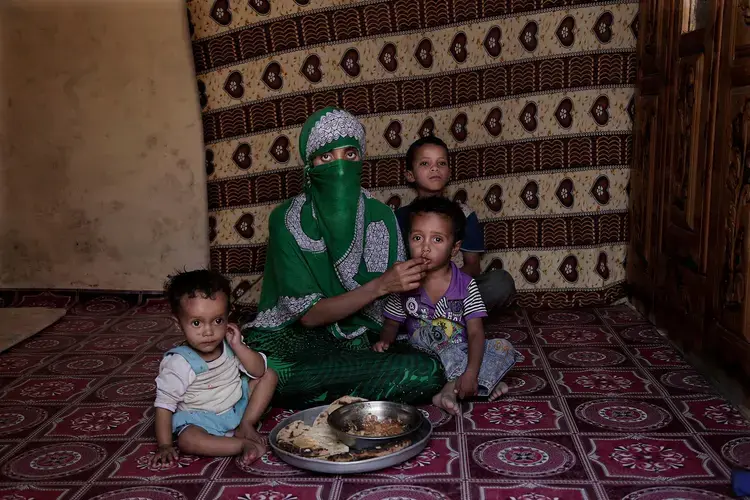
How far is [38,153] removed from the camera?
5176 mm

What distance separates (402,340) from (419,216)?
0.65m

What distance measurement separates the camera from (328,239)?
3297mm

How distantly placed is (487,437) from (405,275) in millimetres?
663

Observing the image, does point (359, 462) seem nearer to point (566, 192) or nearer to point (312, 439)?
point (312, 439)

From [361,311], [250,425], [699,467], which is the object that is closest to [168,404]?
[250,425]

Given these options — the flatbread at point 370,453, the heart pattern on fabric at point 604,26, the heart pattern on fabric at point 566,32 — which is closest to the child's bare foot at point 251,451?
the flatbread at point 370,453

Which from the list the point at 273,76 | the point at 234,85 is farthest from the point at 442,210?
the point at 234,85

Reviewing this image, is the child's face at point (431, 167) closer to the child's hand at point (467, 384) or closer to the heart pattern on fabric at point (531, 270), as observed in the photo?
the heart pattern on fabric at point (531, 270)

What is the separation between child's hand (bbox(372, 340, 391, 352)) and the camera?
3.25m

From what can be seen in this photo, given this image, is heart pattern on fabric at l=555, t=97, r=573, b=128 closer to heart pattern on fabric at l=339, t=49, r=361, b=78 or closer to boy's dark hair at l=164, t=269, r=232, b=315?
heart pattern on fabric at l=339, t=49, r=361, b=78

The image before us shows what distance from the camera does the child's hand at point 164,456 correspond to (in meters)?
2.63

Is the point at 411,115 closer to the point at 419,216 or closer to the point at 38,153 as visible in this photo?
the point at 419,216

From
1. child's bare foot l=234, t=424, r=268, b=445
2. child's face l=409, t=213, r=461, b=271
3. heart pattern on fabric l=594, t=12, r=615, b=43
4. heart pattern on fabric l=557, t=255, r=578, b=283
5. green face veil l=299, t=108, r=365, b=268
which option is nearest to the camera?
child's bare foot l=234, t=424, r=268, b=445

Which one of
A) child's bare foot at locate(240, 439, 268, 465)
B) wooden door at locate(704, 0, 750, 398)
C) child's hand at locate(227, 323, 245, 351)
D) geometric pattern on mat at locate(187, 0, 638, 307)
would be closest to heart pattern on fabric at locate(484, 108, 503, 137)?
geometric pattern on mat at locate(187, 0, 638, 307)
